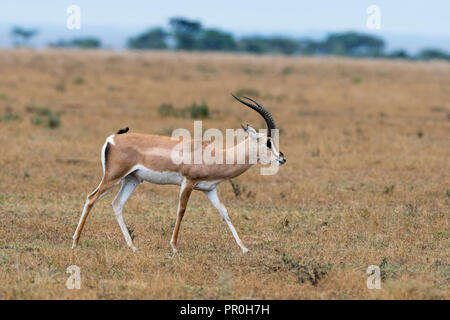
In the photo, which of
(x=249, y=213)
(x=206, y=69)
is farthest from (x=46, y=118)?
(x=206, y=69)

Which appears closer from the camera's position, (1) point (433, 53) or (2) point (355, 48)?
(1) point (433, 53)

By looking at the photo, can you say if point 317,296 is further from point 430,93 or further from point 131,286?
point 430,93

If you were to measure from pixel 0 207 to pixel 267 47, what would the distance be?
72164mm

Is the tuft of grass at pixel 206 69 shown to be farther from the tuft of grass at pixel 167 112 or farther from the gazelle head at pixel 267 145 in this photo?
the gazelle head at pixel 267 145

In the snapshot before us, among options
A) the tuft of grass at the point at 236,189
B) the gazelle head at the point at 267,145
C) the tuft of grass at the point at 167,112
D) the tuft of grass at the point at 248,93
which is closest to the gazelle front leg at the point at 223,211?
the gazelle head at the point at 267,145

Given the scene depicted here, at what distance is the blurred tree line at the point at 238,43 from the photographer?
72.6 metres

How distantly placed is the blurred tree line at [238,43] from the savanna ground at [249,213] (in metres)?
51.8

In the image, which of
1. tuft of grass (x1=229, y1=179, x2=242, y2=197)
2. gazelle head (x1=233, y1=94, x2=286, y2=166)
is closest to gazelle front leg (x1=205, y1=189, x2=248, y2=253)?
gazelle head (x1=233, y1=94, x2=286, y2=166)

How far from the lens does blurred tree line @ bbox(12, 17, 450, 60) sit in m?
72.6

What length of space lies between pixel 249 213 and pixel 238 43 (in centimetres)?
7065

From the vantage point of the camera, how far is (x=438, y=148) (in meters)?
14.4

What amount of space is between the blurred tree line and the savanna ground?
2040 inches

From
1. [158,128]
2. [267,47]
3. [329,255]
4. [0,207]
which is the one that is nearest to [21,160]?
[0,207]

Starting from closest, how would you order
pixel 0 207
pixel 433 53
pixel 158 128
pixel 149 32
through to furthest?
pixel 0 207 → pixel 158 128 → pixel 433 53 → pixel 149 32
